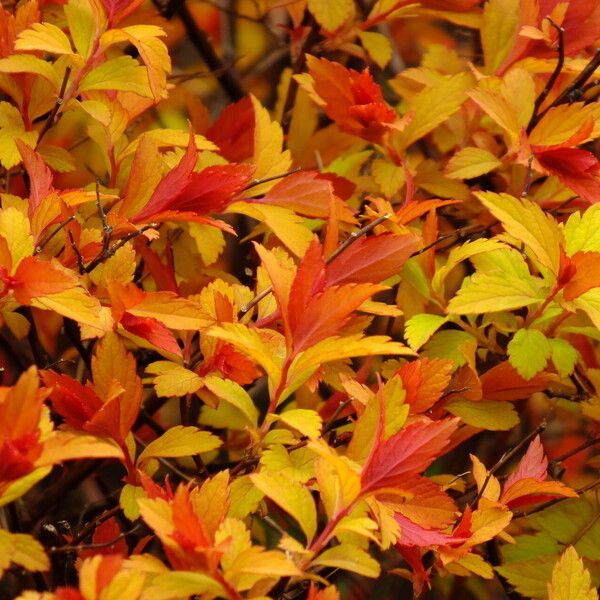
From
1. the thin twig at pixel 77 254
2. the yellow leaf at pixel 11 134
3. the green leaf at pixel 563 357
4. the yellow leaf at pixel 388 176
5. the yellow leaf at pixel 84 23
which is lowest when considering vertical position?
the green leaf at pixel 563 357

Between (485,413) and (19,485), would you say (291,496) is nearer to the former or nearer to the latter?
(19,485)

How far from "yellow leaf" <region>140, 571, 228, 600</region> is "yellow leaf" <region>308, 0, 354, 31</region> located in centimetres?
75

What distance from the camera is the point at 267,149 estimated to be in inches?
43.3

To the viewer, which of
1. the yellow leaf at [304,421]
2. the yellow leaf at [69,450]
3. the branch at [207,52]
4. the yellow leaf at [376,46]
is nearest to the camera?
the yellow leaf at [69,450]

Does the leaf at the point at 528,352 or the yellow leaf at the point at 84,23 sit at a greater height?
the yellow leaf at the point at 84,23

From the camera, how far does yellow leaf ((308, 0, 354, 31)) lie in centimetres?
122

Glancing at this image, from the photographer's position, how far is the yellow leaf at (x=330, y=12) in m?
1.22

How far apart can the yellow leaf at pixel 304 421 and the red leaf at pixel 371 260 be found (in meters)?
0.14

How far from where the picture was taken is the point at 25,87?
40.4 inches

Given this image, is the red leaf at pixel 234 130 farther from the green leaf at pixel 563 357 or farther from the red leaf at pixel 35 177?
the green leaf at pixel 563 357

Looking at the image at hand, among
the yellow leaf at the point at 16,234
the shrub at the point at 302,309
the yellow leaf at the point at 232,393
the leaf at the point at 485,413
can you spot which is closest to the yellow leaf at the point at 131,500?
the shrub at the point at 302,309

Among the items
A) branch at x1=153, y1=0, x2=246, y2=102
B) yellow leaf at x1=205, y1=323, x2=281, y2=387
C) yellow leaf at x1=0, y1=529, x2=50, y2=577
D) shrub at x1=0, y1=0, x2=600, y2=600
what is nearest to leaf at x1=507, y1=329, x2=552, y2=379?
shrub at x1=0, y1=0, x2=600, y2=600

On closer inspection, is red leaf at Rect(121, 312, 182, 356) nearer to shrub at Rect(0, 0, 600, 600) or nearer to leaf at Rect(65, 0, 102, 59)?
shrub at Rect(0, 0, 600, 600)

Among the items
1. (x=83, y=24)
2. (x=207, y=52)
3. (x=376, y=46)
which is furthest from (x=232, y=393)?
(x=207, y=52)
